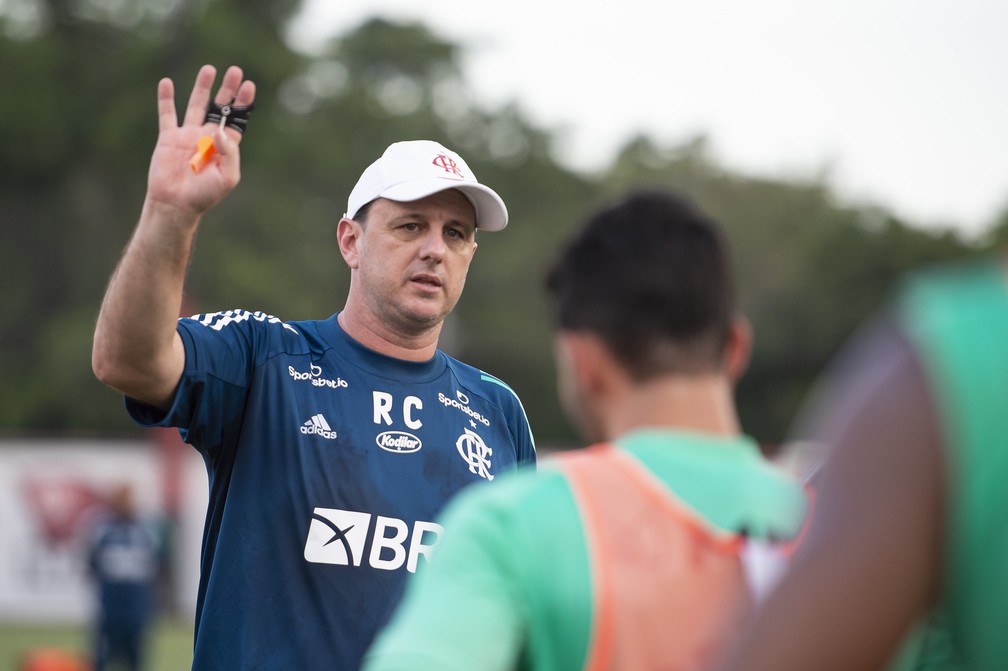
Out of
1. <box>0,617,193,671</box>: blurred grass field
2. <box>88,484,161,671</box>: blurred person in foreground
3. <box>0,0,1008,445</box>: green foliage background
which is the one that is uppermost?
<box>0,0,1008,445</box>: green foliage background

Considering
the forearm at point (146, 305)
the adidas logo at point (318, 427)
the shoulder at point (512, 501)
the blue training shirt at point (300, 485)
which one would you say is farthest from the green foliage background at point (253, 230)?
the shoulder at point (512, 501)

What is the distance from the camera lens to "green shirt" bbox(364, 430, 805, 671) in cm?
177

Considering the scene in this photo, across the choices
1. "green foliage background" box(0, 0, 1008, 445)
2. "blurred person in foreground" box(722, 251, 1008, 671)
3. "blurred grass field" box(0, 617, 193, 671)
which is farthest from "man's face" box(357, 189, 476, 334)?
"green foliage background" box(0, 0, 1008, 445)

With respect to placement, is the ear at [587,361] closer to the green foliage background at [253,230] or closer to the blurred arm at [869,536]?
the blurred arm at [869,536]

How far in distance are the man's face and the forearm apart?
96 centimetres

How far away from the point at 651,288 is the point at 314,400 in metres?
2.05

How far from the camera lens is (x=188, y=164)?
10.2ft

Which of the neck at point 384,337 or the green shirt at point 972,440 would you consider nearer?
the green shirt at point 972,440

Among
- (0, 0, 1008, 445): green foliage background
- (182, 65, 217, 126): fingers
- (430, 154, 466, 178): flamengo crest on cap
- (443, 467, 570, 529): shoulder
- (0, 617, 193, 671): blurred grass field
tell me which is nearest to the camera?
(443, 467, 570, 529): shoulder

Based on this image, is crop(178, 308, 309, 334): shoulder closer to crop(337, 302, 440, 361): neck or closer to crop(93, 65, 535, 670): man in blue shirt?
crop(93, 65, 535, 670): man in blue shirt

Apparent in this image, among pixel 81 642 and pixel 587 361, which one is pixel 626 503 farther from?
pixel 81 642

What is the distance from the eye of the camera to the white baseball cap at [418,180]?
13.5 feet

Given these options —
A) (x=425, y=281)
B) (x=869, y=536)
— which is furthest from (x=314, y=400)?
(x=869, y=536)

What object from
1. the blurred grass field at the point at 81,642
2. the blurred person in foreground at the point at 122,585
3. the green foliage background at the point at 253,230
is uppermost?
the green foliage background at the point at 253,230
